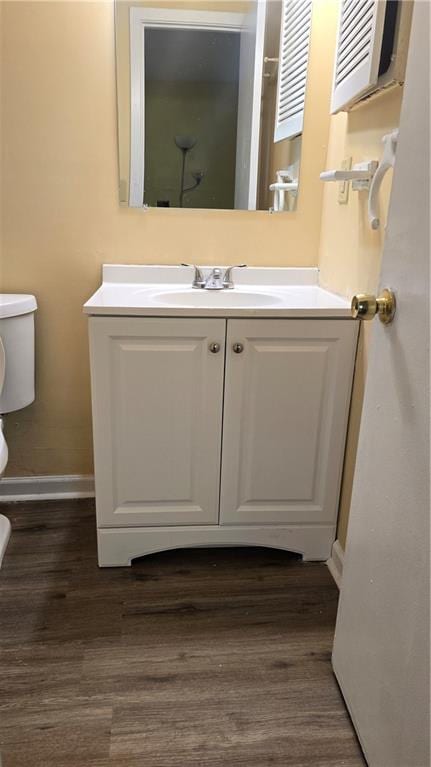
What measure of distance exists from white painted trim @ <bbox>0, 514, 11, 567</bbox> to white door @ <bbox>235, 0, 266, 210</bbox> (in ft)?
4.35

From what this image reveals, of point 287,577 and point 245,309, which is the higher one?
point 245,309

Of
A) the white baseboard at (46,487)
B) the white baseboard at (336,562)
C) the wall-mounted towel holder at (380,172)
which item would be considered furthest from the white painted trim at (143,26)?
the white baseboard at (336,562)

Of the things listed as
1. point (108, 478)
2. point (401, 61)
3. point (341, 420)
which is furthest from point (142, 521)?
point (401, 61)

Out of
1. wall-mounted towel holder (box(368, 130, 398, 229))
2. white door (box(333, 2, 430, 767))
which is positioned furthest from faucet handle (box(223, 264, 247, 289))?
white door (box(333, 2, 430, 767))

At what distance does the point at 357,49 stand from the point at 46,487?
1.73m

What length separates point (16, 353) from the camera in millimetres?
1842

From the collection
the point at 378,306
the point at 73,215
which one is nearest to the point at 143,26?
the point at 73,215

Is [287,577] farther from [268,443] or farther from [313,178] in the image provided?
[313,178]

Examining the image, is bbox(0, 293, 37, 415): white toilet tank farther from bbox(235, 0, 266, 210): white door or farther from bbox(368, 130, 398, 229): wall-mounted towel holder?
bbox(368, 130, 398, 229): wall-mounted towel holder

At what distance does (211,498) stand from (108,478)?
1.03 feet

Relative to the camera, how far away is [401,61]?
1249 mm

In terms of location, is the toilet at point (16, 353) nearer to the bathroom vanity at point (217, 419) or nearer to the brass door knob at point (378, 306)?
the bathroom vanity at point (217, 419)

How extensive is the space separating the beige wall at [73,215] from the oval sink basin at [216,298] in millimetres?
177

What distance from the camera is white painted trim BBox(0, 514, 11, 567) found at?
1.80 m
